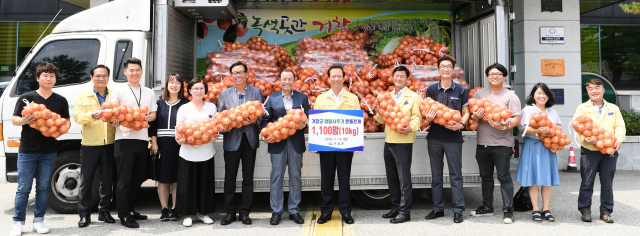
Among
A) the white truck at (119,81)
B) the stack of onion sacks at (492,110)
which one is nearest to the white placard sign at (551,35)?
the white truck at (119,81)

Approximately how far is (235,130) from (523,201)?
3.87 meters

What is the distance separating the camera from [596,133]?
5.00 m

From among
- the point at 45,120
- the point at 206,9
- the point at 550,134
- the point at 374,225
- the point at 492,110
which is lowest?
the point at 374,225

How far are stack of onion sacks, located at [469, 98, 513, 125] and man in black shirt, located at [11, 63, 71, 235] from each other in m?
4.55

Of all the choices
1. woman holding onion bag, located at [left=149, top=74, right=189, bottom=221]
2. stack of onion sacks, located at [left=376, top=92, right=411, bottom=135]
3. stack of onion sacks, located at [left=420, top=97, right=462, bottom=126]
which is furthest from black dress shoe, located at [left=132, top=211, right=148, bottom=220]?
stack of onion sacks, located at [left=420, top=97, right=462, bottom=126]

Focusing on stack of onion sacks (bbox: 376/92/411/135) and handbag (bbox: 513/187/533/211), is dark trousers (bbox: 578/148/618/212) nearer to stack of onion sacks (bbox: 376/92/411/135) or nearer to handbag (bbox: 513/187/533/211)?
handbag (bbox: 513/187/533/211)

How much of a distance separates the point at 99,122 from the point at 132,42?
1263 millimetres

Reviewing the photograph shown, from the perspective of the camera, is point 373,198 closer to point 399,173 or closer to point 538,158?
point 399,173

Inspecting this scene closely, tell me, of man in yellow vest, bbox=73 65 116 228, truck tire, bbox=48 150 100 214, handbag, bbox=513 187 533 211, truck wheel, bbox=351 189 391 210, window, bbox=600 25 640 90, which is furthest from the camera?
window, bbox=600 25 640 90

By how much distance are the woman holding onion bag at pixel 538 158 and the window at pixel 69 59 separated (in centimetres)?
552

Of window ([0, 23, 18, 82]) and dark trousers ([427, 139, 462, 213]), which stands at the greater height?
window ([0, 23, 18, 82])

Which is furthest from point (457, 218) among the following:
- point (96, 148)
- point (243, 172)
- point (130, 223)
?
point (96, 148)

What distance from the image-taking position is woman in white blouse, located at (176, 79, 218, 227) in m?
4.95

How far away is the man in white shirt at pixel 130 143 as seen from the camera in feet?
16.4
